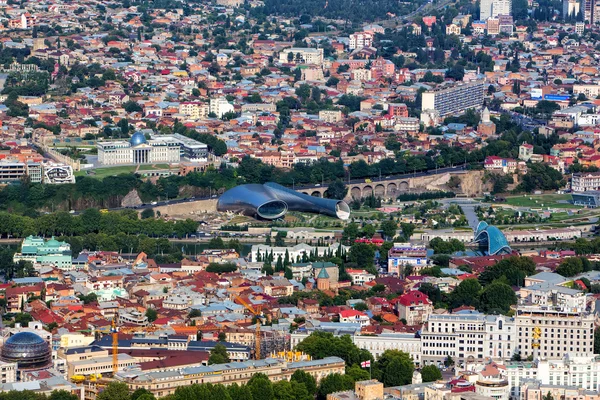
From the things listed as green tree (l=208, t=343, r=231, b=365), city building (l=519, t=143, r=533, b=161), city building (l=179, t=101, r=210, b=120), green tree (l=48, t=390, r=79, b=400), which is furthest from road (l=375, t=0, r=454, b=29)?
green tree (l=48, t=390, r=79, b=400)

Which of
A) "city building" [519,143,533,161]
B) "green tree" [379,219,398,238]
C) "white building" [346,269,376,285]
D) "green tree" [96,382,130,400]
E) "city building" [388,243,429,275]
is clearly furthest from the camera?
"city building" [519,143,533,161]

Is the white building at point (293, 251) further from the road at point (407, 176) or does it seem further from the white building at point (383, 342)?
the road at point (407, 176)

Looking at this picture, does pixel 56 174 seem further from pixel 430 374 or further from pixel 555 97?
pixel 555 97

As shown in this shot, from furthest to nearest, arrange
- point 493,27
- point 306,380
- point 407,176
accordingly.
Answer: point 493,27 → point 407,176 → point 306,380

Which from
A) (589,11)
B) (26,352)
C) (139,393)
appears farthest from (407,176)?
(589,11)

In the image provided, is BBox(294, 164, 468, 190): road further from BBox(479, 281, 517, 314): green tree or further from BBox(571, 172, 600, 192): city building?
BBox(479, 281, 517, 314): green tree

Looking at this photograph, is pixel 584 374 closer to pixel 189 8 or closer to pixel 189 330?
pixel 189 330

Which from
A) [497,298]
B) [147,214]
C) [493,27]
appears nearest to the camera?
[497,298]
